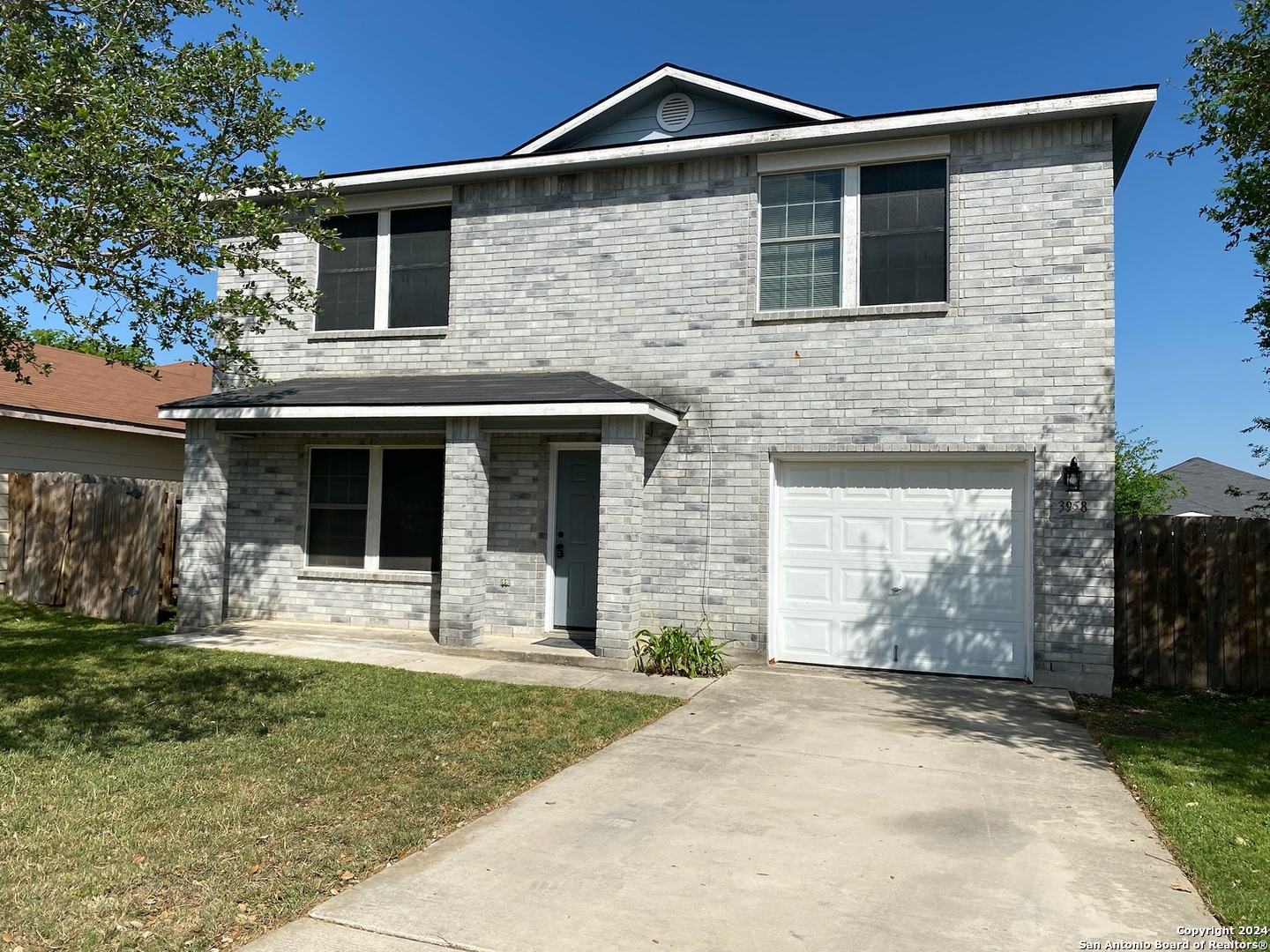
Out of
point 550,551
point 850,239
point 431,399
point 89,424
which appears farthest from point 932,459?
point 89,424

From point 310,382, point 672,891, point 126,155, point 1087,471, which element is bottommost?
point 672,891

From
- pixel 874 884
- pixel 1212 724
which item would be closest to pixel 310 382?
pixel 874 884

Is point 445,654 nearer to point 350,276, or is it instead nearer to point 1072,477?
point 350,276

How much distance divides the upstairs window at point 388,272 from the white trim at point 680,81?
1759mm

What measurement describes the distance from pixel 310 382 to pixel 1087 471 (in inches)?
393

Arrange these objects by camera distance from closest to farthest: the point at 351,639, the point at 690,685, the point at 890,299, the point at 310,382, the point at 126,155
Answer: the point at 126,155
the point at 690,685
the point at 890,299
the point at 351,639
the point at 310,382

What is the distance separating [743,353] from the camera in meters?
10.7

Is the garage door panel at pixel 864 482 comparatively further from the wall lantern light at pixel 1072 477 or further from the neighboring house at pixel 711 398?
the wall lantern light at pixel 1072 477

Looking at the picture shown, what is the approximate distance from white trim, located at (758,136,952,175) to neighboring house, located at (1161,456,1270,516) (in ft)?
73.7

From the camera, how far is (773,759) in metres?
6.60

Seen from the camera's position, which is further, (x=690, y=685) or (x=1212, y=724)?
(x=690, y=685)

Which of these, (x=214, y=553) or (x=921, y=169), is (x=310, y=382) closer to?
(x=214, y=553)

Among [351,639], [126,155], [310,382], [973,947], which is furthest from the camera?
[310,382]

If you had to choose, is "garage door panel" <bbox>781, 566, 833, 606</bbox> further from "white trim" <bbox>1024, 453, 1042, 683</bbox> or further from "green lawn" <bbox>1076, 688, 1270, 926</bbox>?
"green lawn" <bbox>1076, 688, 1270, 926</bbox>
